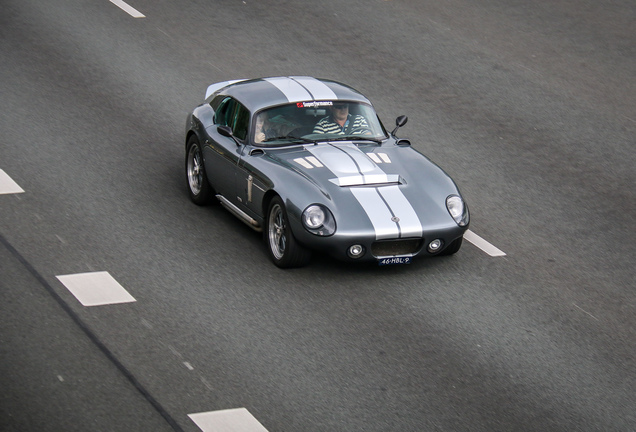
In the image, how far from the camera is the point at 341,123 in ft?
36.0

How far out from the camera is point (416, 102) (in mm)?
15086

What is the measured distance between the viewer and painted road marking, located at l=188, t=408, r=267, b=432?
22.8ft

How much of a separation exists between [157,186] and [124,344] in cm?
409

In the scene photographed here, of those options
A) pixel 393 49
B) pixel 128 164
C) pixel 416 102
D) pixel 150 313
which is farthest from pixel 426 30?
pixel 150 313

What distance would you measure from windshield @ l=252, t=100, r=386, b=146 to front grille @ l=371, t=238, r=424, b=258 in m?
1.71

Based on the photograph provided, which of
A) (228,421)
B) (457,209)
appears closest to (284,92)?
(457,209)

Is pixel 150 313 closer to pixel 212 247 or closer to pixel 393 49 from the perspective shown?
pixel 212 247

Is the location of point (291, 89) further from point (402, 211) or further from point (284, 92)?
point (402, 211)

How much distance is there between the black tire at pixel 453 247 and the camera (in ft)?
32.7

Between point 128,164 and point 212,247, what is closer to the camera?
point 212,247

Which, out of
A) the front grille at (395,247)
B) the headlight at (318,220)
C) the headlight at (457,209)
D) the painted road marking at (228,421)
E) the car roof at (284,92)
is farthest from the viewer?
the car roof at (284,92)

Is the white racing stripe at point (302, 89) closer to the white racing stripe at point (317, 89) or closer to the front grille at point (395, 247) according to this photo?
the white racing stripe at point (317, 89)

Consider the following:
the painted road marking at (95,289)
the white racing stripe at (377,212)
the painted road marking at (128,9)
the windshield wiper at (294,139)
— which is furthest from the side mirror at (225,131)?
the painted road marking at (128,9)

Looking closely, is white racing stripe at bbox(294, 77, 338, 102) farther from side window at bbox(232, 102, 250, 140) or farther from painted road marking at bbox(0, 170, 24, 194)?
painted road marking at bbox(0, 170, 24, 194)
